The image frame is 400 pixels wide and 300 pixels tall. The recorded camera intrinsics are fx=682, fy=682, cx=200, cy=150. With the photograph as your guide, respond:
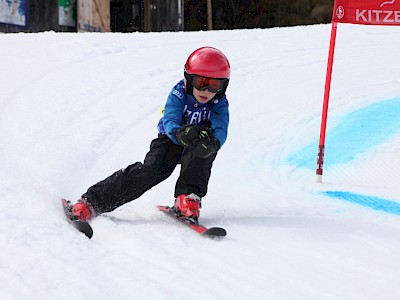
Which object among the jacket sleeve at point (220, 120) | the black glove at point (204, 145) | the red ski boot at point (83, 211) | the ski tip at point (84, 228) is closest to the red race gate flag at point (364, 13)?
the jacket sleeve at point (220, 120)

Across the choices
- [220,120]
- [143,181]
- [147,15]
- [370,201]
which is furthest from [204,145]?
[147,15]

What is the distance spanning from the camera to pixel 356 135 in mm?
5840

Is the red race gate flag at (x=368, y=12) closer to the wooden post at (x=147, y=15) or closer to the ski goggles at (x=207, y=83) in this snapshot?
the ski goggles at (x=207, y=83)

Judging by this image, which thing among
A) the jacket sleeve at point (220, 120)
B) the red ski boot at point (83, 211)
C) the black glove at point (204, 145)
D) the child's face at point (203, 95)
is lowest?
the red ski boot at point (83, 211)

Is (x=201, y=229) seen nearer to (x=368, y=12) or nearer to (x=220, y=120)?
(x=220, y=120)

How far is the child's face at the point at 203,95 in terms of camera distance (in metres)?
3.62

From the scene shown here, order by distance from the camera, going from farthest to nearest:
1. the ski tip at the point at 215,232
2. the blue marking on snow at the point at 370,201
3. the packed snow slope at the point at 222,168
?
1. the blue marking on snow at the point at 370,201
2. the ski tip at the point at 215,232
3. the packed snow slope at the point at 222,168

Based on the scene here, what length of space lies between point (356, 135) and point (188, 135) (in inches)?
111

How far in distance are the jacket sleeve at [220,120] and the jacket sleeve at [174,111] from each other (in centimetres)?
17

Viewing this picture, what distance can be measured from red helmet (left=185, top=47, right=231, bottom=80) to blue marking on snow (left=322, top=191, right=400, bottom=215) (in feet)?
4.25

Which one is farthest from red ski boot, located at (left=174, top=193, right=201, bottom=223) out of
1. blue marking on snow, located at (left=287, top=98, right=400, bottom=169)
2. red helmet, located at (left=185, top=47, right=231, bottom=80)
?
blue marking on snow, located at (left=287, top=98, right=400, bottom=169)

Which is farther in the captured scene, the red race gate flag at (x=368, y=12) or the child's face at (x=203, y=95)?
the red race gate flag at (x=368, y=12)

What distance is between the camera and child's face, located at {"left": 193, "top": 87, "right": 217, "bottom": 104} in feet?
11.9

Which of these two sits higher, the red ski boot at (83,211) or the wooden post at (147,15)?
the wooden post at (147,15)
